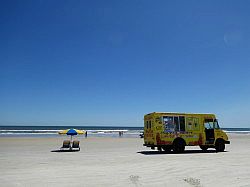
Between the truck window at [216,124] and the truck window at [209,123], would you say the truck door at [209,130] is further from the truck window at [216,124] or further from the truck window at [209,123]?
the truck window at [216,124]

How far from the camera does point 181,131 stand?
1950cm

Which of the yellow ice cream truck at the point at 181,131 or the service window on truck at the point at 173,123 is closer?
the yellow ice cream truck at the point at 181,131

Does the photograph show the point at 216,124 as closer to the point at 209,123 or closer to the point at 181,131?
the point at 209,123

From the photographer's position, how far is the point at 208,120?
20.5 meters

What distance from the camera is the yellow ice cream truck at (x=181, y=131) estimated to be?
1894 cm

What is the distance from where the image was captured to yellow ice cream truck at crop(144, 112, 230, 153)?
18.9m

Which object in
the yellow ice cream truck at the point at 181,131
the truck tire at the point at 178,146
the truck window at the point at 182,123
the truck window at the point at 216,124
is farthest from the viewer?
the truck window at the point at 216,124

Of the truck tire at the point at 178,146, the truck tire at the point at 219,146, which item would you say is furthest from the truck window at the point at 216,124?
the truck tire at the point at 178,146

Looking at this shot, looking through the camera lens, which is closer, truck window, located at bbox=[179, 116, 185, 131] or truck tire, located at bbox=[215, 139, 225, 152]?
truck window, located at bbox=[179, 116, 185, 131]

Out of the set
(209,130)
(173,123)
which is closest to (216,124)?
(209,130)

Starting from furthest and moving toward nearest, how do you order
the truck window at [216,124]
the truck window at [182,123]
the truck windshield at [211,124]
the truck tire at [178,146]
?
the truck window at [216,124], the truck windshield at [211,124], the truck window at [182,123], the truck tire at [178,146]

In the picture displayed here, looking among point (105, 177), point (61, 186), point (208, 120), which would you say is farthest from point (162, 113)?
point (61, 186)

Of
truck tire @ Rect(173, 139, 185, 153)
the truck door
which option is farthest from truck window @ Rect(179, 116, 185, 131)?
the truck door

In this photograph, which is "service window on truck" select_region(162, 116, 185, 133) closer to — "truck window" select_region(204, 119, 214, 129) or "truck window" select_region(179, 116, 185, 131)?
"truck window" select_region(179, 116, 185, 131)
